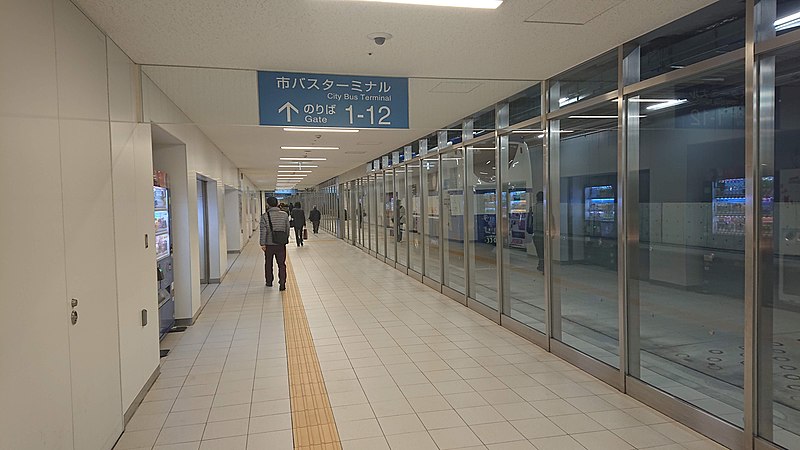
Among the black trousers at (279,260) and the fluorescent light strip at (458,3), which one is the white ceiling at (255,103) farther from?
the black trousers at (279,260)

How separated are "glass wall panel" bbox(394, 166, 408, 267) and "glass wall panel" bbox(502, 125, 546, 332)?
183 inches

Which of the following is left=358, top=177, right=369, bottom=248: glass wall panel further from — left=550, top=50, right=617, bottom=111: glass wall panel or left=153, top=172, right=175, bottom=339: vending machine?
left=550, top=50, right=617, bottom=111: glass wall panel

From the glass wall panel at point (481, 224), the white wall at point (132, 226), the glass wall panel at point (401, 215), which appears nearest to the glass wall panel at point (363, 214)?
the glass wall panel at point (401, 215)

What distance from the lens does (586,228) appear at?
8648 mm

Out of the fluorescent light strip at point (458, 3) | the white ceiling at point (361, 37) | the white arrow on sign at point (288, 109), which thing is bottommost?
the white arrow on sign at point (288, 109)

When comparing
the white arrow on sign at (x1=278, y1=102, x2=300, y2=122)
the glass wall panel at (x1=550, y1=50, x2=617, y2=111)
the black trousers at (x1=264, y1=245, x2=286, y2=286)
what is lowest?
the black trousers at (x1=264, y1=245, x2=286, y2=286)

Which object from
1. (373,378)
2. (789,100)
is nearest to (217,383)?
(373,378)

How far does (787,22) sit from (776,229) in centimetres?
129

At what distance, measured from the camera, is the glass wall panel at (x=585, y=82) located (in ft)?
14.5

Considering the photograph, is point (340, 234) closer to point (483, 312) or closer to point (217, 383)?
point (483, 312)

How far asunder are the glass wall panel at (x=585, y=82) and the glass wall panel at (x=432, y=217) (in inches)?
161

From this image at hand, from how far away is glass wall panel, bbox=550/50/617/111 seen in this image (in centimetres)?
442

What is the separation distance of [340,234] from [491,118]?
16.5m

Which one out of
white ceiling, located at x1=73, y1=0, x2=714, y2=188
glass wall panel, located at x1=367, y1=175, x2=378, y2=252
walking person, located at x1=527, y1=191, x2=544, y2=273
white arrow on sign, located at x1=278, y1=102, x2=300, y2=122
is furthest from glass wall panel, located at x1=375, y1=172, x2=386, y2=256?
white arrow on sign, located at x1=278, y1=102, x2=300, y2=122
